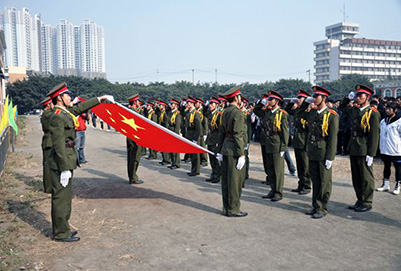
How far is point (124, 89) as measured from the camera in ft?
234

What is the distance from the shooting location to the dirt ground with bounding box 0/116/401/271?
14.3ft

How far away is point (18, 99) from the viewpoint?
210ft

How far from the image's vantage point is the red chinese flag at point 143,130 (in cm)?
641

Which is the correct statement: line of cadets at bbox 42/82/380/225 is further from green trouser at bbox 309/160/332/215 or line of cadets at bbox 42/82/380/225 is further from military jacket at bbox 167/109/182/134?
military jacket at bbox 167/109/182/134

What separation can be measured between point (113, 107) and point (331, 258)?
4.41m

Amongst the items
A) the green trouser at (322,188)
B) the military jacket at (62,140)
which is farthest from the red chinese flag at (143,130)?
the green trouser at (322,188)

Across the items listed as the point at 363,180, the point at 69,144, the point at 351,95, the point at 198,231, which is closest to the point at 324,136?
the point at 363,180

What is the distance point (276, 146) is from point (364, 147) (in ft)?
5.46

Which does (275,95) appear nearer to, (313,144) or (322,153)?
(313,144)

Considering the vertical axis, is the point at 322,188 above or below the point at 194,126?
below

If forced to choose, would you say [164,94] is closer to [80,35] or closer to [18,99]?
[18,99]

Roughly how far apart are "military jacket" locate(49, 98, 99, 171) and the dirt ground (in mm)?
1136

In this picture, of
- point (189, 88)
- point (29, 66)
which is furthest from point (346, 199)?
point (29, 66)

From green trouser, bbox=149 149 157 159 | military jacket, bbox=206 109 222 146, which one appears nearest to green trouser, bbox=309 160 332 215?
military jacket, bbox=206 109 222 146
